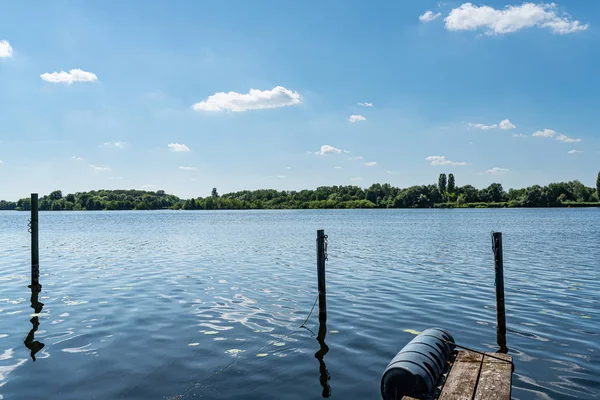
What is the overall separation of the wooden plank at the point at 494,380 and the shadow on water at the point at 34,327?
9.89m

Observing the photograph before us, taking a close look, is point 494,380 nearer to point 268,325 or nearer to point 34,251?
point 268,325

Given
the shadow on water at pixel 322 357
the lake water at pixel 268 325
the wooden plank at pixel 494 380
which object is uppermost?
the wooden plank at pixel 494 380

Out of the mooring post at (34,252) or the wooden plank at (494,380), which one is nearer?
the wooden plank at (494,380)

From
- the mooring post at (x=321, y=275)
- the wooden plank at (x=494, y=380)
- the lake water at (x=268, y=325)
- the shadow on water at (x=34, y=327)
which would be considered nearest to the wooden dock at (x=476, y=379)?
the wooden plank at (x=494, y=380)

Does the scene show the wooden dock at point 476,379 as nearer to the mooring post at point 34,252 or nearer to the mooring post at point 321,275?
the mooring post at point 321,275

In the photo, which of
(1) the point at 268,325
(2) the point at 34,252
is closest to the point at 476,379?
(1) the point at 268,325

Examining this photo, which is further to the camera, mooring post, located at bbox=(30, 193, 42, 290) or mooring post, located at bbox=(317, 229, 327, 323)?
mooring post, located at bbox=(30, 193, 42, 290)

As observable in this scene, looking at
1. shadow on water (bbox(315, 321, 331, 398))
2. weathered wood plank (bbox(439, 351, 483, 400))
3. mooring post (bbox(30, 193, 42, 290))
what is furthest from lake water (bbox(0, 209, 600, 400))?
weathered wood plank (bbox(439, 351, 483, 400))

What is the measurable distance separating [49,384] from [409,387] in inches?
281

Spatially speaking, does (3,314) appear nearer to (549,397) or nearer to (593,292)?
(549,397)

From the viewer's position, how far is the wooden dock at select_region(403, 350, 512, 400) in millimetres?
7470

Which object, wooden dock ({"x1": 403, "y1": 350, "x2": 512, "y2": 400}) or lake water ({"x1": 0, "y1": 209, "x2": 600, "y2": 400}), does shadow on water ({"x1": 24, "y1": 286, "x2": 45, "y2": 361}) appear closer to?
lake water ({"x1": 0, "y1": 209, "x2": 600, "y2": 400})

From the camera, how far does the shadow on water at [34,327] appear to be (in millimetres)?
11955

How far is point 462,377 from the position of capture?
8.18 meters
